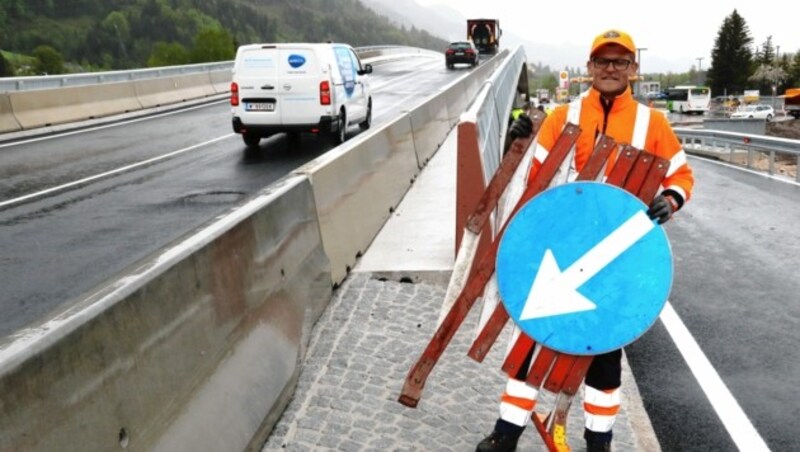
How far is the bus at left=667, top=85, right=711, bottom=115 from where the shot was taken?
352 ft

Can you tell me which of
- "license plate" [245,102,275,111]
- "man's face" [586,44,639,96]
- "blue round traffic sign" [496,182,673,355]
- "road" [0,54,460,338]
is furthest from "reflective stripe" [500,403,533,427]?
"license plate" [245,102,275,111]

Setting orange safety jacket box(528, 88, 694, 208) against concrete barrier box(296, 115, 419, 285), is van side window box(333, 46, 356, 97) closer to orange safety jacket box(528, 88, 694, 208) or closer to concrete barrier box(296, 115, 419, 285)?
concrete barrier box(296, 115, 419, 285)

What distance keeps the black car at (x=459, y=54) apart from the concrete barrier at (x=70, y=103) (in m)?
34.7

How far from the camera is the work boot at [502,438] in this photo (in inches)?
160

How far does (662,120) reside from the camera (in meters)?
4.05

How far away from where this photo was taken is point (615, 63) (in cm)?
399

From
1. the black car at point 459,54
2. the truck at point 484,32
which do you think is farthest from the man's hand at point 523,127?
the truck at point 484,32

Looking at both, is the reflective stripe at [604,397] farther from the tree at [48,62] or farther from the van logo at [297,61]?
the tree at [48,62]

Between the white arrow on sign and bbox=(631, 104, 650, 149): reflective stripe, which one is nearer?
the white arrow on sign

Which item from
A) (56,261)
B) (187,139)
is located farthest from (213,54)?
(56,261)

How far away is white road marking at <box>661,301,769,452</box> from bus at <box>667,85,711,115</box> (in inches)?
4258

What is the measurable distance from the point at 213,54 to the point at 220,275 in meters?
111

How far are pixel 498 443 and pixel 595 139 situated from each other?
1.60 meters

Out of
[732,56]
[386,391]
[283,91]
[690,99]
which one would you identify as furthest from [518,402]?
[732,56]
